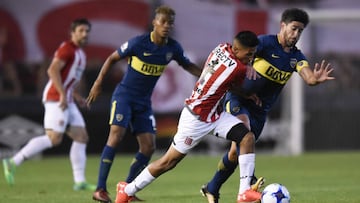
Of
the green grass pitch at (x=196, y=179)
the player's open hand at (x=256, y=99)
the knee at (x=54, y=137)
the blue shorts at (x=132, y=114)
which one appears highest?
the player's open hand at (x=256, y=99)

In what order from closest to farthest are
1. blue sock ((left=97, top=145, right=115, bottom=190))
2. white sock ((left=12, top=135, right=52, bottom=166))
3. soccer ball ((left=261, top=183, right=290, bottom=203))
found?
soccer ball ((left=261, top=183, right=290, bottom=203)) → blue sock ((left=97, top=145, right=115, bottom=190)) → white sock ((left=12, top=135, right=52, bottom=166))

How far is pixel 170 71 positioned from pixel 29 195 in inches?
432

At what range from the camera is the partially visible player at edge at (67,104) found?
46.5 feet

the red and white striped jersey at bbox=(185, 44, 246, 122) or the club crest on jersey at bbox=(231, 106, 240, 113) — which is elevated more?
the red and white striped jersey at bbox=(185, 44, 246, 122)

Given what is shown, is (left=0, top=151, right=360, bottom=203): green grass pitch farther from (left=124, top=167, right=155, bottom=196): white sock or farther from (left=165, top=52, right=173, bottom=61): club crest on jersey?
(left=165, top=52, right=173, bottom=61): club crest on jersey

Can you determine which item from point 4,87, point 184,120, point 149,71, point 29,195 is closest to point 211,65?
point 184,120

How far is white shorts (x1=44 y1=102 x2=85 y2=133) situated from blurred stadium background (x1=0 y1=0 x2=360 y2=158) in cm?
767

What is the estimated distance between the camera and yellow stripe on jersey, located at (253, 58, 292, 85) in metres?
11.3

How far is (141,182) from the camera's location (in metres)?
10.4

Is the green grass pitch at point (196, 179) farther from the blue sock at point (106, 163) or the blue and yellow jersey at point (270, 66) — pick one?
the blue and yellow jersey at point (270, 66)

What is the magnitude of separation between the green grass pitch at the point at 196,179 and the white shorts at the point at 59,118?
3.10ft

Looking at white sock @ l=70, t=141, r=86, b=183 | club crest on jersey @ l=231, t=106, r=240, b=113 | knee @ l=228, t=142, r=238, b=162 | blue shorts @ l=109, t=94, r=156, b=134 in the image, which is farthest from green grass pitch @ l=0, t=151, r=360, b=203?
club crest on jersey @ l=231, t=106, r=240, b=113

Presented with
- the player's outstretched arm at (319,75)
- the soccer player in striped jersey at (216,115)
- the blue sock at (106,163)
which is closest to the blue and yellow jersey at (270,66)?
the player's outstretched arm at (319,75)

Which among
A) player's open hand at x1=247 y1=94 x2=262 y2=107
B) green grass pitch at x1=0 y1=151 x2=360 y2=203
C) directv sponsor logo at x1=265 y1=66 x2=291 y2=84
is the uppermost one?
directv sponsor logo at x1=265 y1=66 x2=291 y2=84
